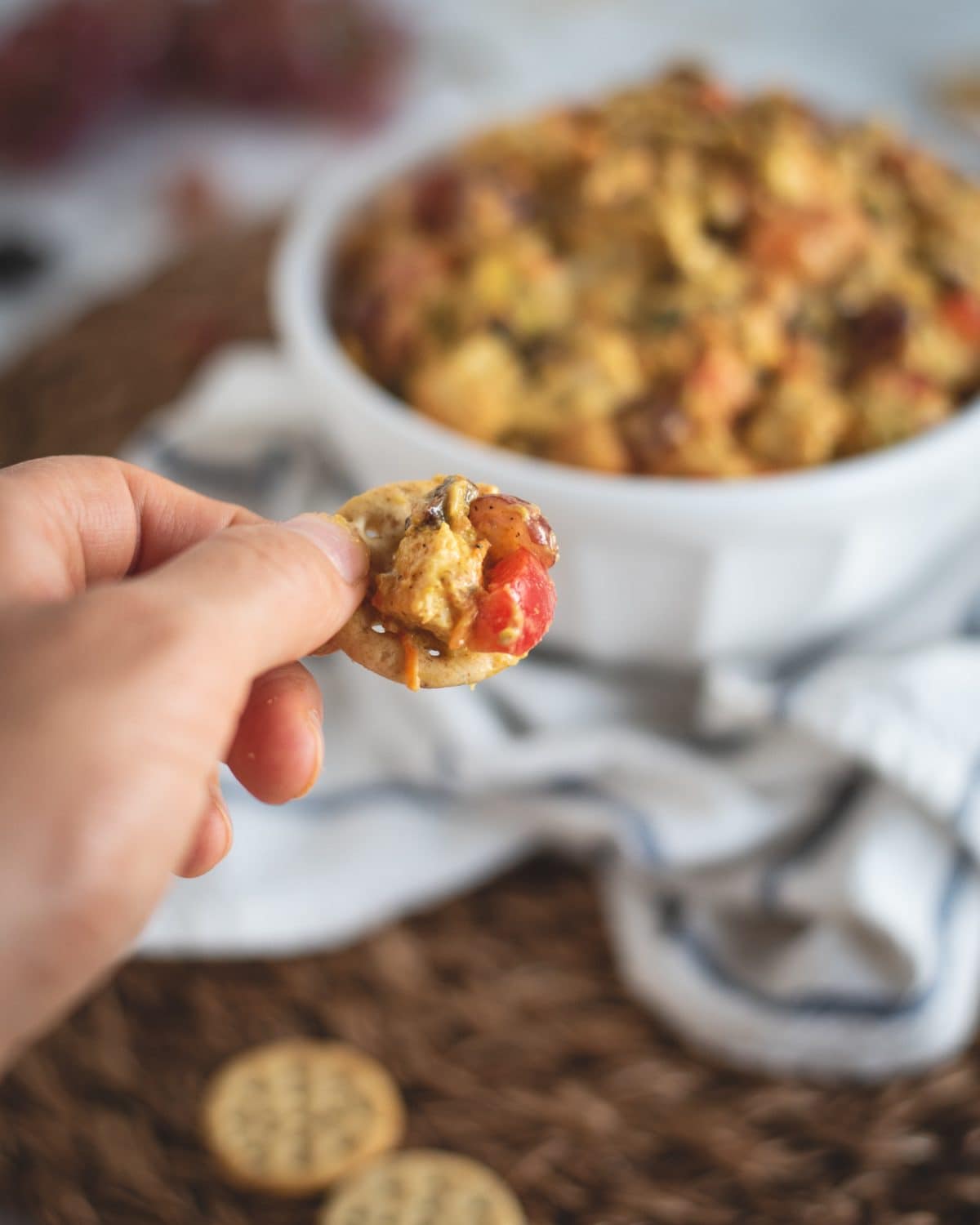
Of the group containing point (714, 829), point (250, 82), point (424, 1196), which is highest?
point (250, 82)

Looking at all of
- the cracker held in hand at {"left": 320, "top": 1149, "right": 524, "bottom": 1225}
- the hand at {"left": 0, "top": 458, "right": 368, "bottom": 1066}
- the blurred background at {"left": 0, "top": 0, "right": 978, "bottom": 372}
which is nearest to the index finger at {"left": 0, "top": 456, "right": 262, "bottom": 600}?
the hand at {"left": 0, "top": 458, "right": 368, "bottom": 1066}

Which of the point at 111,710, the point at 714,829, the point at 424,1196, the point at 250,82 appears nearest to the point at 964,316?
the point at 714,829

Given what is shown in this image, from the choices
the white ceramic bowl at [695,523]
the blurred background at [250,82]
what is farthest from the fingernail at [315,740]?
the blurred background at [250,82]

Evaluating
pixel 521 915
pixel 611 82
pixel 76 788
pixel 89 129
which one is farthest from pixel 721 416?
pixel 89 129

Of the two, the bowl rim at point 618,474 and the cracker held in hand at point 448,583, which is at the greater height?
the cracker held in hand at point 448,583

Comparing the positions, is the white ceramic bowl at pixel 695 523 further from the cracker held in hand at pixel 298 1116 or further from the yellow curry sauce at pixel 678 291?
the cracker held in hand at pixel 298 1116

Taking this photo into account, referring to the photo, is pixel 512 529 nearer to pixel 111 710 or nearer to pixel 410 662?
pixel 410 662

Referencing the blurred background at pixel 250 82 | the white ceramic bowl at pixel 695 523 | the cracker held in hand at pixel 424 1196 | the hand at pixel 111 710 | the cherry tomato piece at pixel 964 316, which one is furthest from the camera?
the blurred background at pixel 250 82
